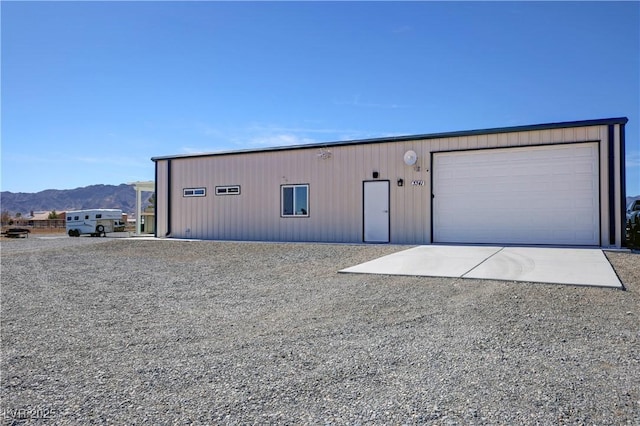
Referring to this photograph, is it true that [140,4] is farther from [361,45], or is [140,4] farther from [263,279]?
[263,279]

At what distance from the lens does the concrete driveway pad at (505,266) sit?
18.7 ft

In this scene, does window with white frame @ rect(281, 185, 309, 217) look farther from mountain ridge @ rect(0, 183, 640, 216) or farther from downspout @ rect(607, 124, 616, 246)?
mountain ridge @ rect(0, 183, 640, 216)

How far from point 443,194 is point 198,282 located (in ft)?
25.4

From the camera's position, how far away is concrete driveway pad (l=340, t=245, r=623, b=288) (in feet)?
18.7

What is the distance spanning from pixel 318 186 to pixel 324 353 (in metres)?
10.4

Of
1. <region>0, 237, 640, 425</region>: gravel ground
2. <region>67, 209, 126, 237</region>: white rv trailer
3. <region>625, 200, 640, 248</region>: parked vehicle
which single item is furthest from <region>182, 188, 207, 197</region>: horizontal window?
<region>625, 200, 640, 248</region>: parked vehicle

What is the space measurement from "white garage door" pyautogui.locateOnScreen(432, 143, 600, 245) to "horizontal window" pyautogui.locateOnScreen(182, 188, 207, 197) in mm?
8219

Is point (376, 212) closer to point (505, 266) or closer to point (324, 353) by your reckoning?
point (505, 266)

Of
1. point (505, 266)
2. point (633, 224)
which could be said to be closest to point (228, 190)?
point (505, 266)

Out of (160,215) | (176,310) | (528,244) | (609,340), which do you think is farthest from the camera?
(160,215)

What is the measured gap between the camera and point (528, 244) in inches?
432

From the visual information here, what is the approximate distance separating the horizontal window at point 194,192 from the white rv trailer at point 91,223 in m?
10.4

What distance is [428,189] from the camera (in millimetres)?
12000

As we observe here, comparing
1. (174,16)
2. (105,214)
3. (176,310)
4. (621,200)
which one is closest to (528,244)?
(621,200)
